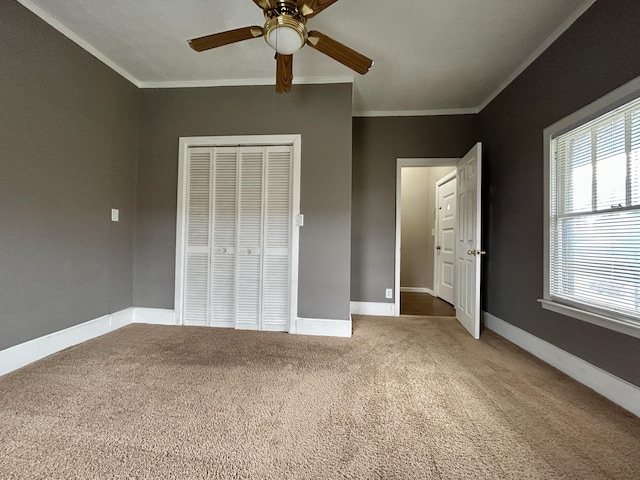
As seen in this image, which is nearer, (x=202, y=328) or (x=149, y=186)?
(x=202, y=328)

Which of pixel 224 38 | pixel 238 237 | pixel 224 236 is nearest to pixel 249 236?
pixel 238 237

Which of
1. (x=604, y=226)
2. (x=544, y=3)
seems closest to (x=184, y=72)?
(x=544, y=3)

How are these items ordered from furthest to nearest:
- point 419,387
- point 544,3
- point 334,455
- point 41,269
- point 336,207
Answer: point 336,207
point 41,269
point 544,3
point 419,387
point 334,455

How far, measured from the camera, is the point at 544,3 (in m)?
1.88

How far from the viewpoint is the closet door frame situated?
2766 mm

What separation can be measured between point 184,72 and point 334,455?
343 centimetres

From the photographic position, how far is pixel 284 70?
1894 millimetres

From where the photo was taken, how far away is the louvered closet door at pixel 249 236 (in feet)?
9.37

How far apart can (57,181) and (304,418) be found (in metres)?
2.58

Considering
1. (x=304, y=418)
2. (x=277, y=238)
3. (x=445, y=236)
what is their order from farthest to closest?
(x=445, y=236), (x=277, y=238), (x=304, y=418)

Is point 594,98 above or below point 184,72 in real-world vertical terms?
below

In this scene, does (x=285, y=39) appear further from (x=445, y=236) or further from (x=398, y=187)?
(x=445, y=236)

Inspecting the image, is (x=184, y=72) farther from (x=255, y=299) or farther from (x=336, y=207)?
(x=255, y=299)

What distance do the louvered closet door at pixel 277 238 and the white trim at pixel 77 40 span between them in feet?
5.52
